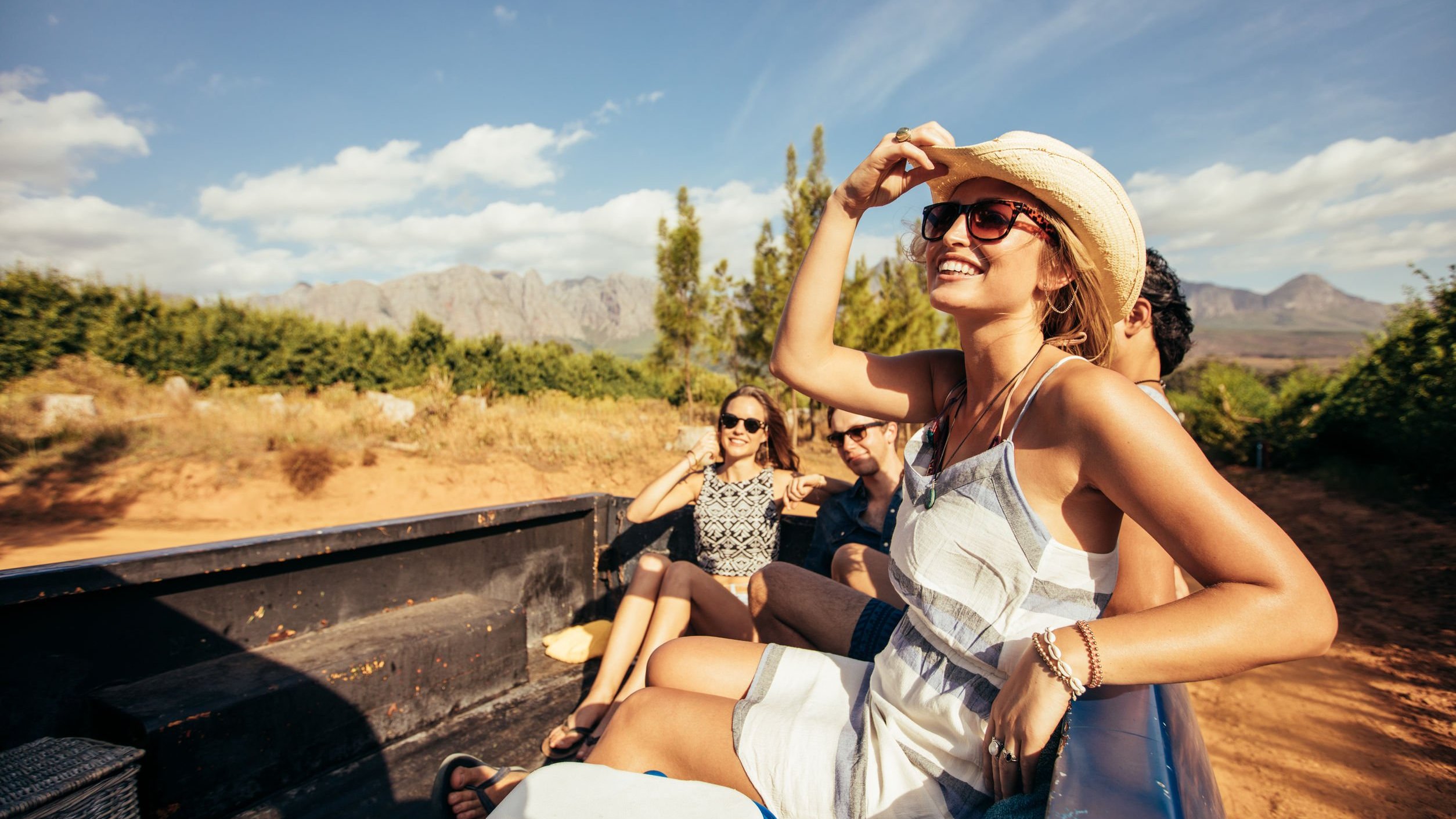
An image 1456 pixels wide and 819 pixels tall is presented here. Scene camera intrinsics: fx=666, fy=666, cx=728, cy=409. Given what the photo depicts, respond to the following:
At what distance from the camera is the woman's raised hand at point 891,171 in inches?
56.4

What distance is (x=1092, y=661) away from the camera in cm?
96

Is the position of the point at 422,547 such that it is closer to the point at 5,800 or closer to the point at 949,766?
the point at 5,800

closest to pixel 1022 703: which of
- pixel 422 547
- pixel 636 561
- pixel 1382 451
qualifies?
pixel 422 547

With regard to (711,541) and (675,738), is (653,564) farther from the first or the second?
(675,738)

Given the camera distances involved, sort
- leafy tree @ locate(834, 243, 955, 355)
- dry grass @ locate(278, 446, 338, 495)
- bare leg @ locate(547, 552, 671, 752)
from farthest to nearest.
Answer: leafy tree @ locate(834, 243, 955, 355) → dry grass @ locate(278, 446, 338, 495) → bare leg @ locate(547, 552, 671, 752)

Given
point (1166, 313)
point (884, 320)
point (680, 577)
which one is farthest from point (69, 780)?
point (884, 320)

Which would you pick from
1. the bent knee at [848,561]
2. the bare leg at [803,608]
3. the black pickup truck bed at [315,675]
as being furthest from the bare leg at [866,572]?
the black pickup truck bed at [315,675]

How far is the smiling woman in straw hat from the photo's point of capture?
3.11 feet

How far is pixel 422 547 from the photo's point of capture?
107 inches

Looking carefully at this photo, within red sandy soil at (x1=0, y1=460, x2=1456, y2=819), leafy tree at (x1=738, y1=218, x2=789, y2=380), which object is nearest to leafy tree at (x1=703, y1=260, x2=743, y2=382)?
leafy tree at (x1=738, y1=218, x2=789, y2=380)

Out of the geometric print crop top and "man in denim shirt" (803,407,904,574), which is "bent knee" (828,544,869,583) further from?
the geometric print crop top

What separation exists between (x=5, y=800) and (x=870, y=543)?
7.94 ft

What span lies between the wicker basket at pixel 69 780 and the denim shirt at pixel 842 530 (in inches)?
84.3

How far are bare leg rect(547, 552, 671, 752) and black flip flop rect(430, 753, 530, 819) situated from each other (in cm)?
42
